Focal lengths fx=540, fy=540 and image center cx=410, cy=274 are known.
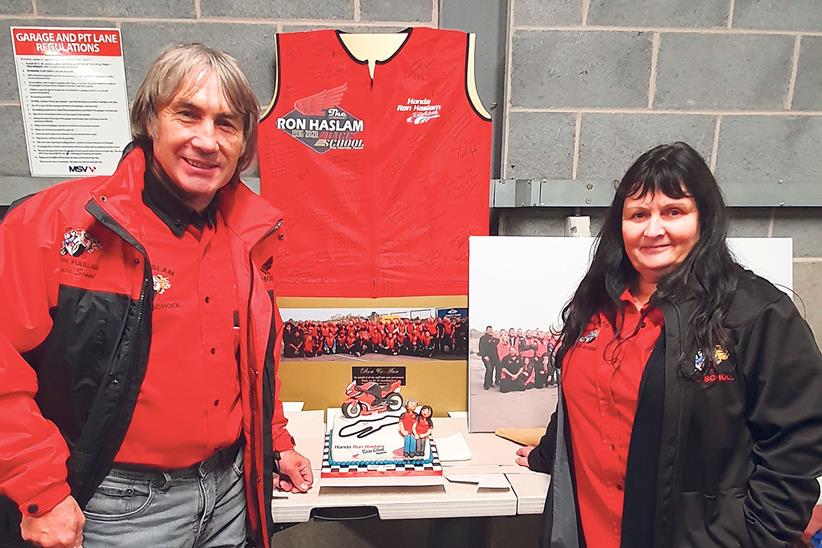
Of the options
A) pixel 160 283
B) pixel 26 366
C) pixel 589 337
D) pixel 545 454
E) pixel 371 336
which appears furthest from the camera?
pixel 371 336

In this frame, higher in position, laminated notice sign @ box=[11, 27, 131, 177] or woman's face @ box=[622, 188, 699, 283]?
laminated notice sign @ box=[11, 27, 131, 177]

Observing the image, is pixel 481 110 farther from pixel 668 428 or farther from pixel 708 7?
pixel 668 428

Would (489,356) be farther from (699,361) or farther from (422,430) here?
(699,361)

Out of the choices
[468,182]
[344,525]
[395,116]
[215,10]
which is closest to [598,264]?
[468,182]

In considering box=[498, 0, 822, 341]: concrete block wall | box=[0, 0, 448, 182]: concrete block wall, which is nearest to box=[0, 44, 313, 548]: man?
box=[0, 0, 448, 182]: concrete block wall

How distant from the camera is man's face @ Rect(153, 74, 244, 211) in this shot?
895 mm

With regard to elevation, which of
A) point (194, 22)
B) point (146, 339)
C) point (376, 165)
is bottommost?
point (146, 339)

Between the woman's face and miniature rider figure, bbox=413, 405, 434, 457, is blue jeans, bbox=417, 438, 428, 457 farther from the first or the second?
the woman's face

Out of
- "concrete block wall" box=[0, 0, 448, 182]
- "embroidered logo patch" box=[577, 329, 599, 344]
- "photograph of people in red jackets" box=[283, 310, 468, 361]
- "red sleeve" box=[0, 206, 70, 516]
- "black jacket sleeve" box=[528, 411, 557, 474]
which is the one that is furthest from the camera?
"photograph of people in red jackets" box=[283, 310, 468, 361]

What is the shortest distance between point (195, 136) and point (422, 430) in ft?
2.64

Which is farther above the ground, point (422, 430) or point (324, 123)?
point (324, 123)

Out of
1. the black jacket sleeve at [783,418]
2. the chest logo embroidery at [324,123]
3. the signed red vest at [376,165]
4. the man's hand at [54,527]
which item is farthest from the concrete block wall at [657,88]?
the man's hand at [54,527]

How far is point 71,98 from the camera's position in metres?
1.42

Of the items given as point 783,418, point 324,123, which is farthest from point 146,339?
point 783,418
